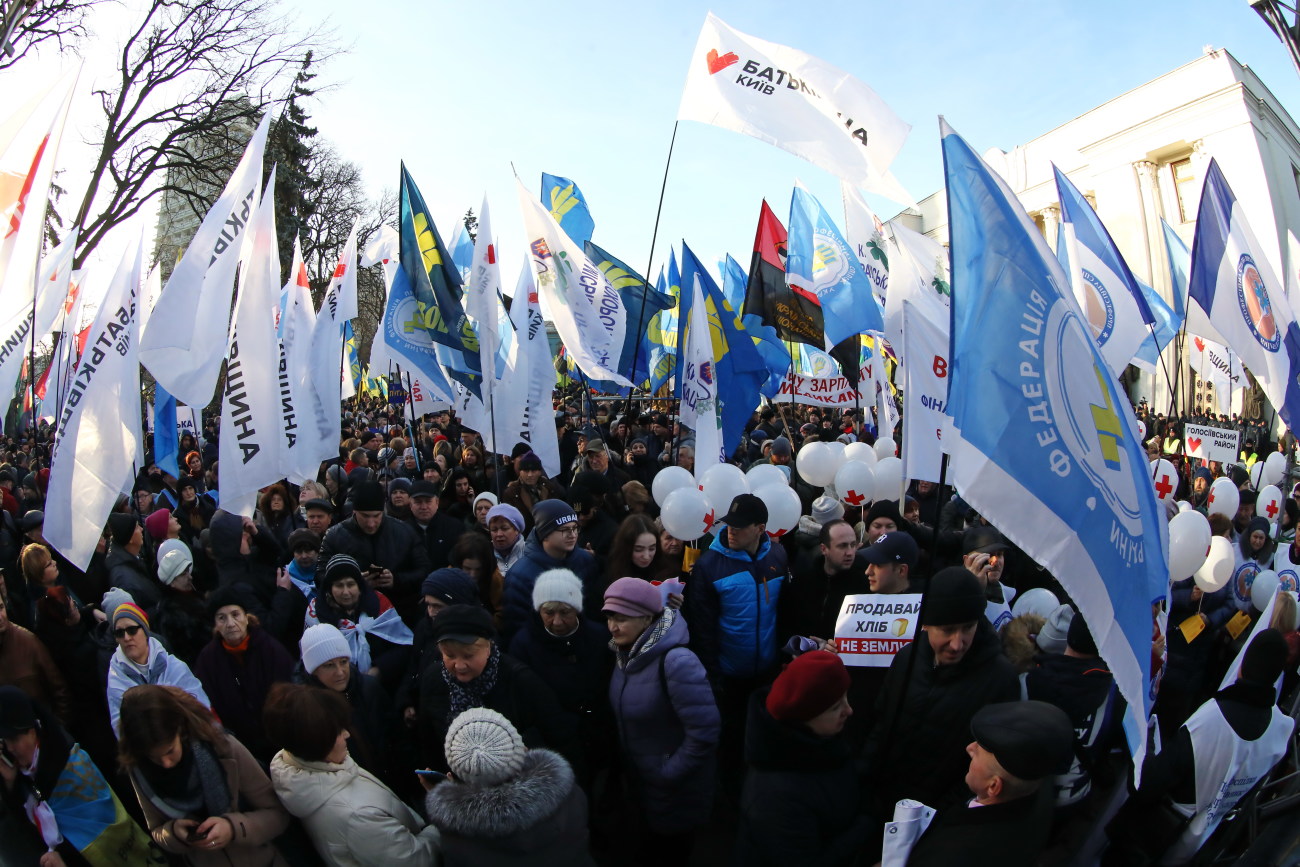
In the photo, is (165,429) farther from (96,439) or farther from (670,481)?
(670,481)

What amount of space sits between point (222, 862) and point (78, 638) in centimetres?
219

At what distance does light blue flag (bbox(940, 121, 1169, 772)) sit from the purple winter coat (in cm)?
138

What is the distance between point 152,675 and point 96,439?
1533 mm

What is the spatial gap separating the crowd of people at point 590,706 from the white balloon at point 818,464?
1.41 m

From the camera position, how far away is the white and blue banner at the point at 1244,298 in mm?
6059

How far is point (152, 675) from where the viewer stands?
3.57 metres

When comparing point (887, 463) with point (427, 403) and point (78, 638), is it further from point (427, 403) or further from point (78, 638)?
point (427, 403)

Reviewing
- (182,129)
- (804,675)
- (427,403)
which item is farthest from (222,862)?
(182,129)

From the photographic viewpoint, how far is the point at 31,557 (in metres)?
4.57

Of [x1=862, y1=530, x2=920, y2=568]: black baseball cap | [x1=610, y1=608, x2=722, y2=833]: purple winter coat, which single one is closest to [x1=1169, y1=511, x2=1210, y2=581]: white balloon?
[x1=862, y1=530, x2=920, y2=568]: black baseball cap

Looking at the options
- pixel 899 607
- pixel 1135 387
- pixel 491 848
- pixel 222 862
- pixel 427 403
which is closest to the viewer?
pixel 491 848

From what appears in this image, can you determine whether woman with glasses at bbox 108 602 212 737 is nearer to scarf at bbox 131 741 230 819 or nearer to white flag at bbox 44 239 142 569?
white flag at bbox 44 239 142 569

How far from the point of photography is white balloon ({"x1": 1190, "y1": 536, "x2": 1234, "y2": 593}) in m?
4.78

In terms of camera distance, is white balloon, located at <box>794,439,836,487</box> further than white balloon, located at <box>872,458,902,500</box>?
Yes
